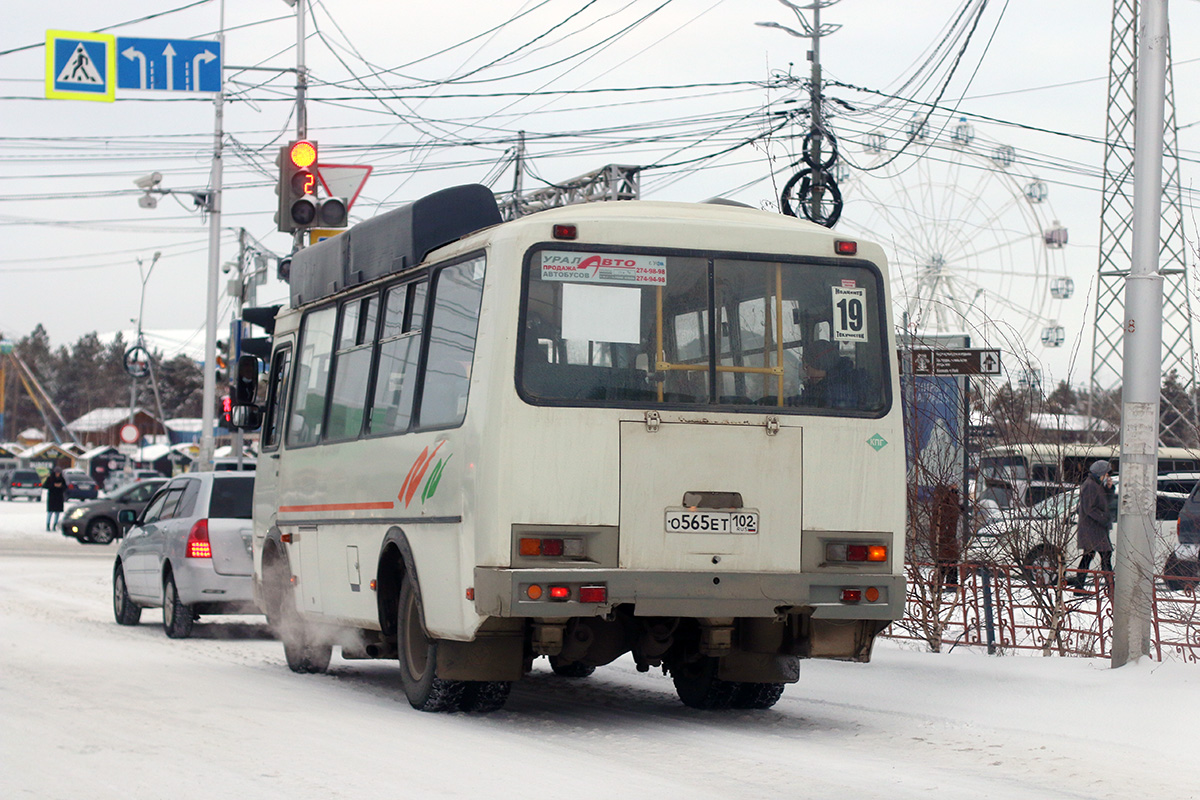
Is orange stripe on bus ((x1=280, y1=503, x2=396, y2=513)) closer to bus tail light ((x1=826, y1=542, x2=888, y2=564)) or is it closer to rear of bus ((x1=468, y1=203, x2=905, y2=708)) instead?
rear of bus ((x1=468, y1=203, x2=905, y2=708))

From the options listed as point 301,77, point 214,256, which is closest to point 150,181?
point 214,256

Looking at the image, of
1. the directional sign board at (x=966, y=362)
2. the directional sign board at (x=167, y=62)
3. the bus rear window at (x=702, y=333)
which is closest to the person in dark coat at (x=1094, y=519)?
the directional sign board at (x=966, y=362)

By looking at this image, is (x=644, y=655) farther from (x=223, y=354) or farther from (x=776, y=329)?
(x=223, y=354)

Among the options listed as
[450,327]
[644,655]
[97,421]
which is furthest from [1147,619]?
[97,421]

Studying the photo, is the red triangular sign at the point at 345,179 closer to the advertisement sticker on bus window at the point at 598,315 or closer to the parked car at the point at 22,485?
the advertisement sticker on bus window at the point at 598,315

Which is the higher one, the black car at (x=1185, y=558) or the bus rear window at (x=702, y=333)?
the bus rear window at (x=702, y=333)

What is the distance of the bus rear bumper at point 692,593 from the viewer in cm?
877

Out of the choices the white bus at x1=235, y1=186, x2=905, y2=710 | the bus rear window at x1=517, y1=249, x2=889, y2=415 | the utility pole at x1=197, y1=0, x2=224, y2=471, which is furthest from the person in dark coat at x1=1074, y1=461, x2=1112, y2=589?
the utility pole at x1=197, y1=0, x2=224, y2=471

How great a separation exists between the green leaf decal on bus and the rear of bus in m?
0.62

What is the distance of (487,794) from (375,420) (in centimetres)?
438

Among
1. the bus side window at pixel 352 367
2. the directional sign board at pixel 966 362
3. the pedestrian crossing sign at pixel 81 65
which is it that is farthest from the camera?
the pedestrian crossing sign at pixel 81 65

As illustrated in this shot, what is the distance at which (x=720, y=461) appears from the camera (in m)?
9.15

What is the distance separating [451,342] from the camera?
31.8ft

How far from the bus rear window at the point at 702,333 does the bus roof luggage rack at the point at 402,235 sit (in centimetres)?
119
